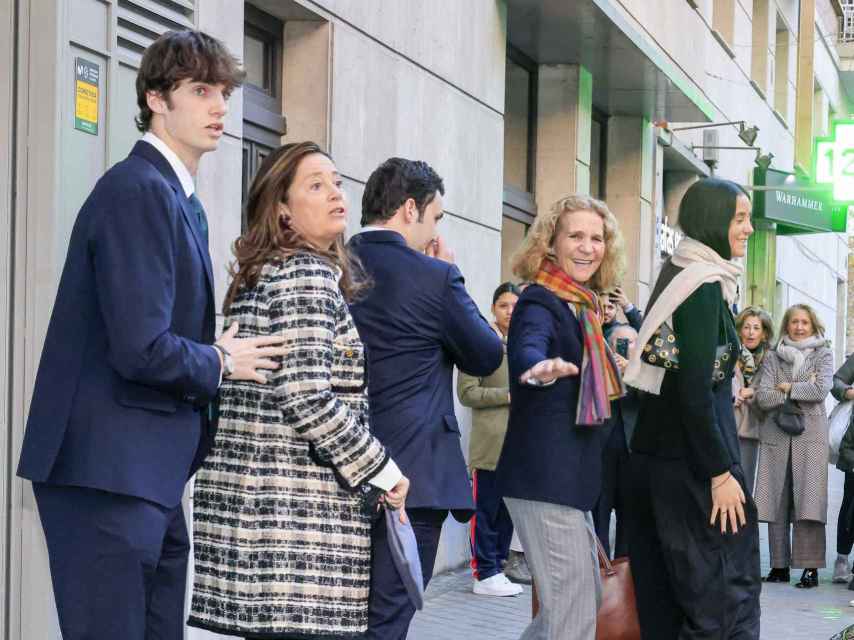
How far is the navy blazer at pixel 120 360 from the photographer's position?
3.39m

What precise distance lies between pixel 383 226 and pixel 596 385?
0.96 meters

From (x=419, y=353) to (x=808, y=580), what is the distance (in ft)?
20.4

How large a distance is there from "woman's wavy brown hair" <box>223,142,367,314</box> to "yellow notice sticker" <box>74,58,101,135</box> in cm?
135

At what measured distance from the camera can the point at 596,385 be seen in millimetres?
5137

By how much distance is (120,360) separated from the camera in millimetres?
3379

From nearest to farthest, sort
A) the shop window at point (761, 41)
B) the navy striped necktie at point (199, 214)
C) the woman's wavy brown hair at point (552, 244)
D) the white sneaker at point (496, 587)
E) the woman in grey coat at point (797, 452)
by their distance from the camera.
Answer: the navy striped necktie at point (199, 214) → the woman's wavy brown hair at point (552, 244) → the white sneaker at point (496, 587) → the woman in grey coat at point (797, 452) → the shop window at point (761, 41)

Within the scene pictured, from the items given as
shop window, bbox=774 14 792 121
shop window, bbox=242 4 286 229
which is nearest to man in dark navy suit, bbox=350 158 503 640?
shop window, bbox=242 4 286 229

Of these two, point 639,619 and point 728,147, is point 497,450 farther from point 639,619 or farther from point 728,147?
point 728,147

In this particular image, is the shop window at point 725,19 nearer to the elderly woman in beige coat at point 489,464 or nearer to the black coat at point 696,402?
the elderly woman in beige coat at point 489,464

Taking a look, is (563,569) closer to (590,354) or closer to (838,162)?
(590,354)

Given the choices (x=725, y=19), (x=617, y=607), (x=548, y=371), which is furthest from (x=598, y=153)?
(x=548, y=371)

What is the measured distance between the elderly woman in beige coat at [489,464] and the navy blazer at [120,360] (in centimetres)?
571

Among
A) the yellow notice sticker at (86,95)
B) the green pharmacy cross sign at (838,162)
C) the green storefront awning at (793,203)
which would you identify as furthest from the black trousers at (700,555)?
the green pharmacy cross sign at (838,162)

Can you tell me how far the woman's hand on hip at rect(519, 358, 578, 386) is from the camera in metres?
4.86
